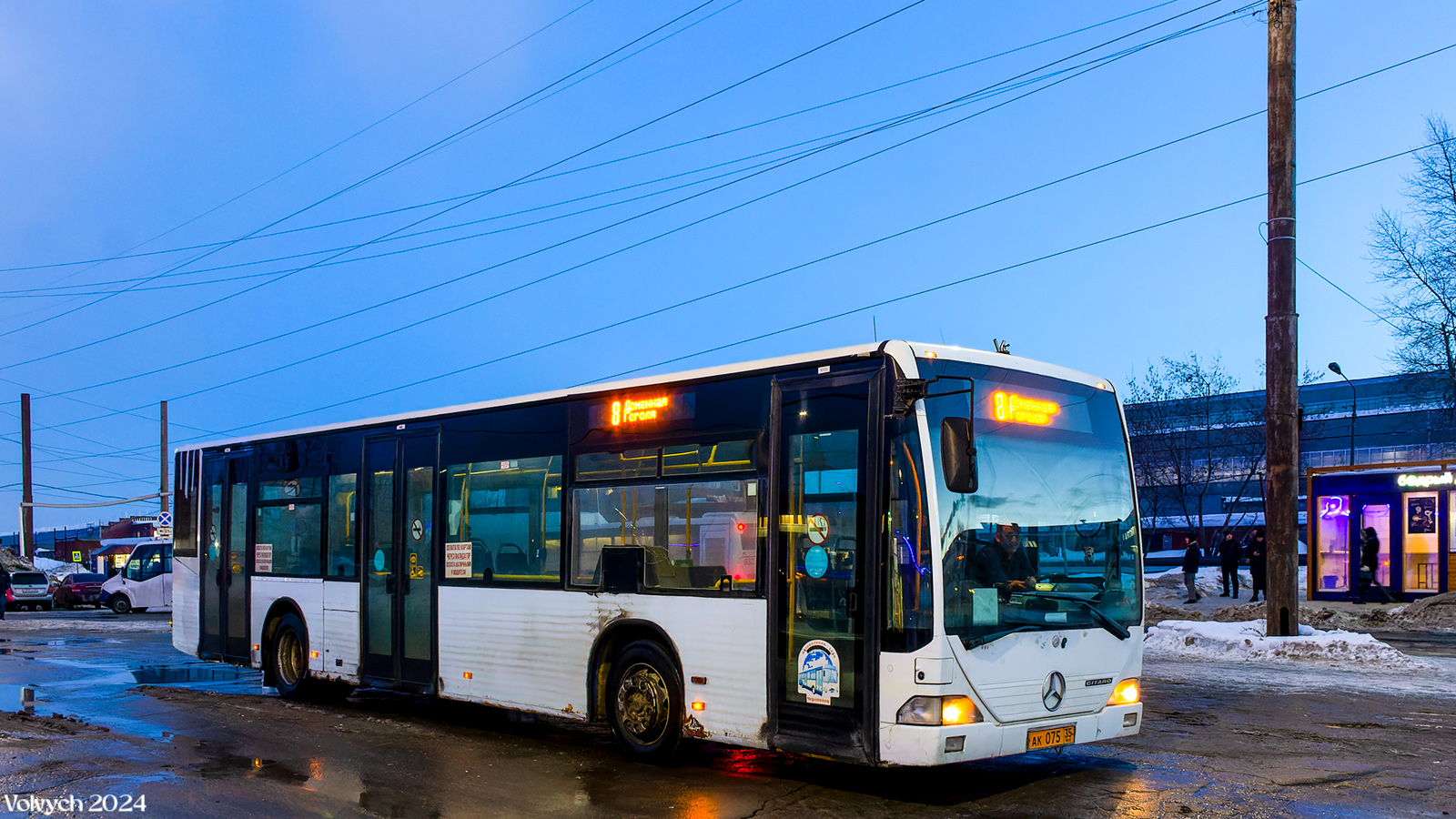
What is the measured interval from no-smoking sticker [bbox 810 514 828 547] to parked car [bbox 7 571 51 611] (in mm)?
38683

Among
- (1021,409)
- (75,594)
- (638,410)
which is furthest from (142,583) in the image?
(1021,409)

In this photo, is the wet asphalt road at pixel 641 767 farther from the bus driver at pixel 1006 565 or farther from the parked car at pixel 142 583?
the parked car at pixel 142 583

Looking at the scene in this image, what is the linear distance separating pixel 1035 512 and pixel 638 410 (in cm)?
332

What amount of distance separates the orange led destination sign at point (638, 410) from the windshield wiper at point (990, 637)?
3129 mm

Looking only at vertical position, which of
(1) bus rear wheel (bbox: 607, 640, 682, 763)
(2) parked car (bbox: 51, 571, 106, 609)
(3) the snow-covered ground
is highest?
(1) bus rear wheel (bbox: 607, 640, 682, 763)

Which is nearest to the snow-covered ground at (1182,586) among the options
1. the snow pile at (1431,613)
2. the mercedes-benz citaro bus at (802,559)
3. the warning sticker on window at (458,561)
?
the snow pile at (1431,613)

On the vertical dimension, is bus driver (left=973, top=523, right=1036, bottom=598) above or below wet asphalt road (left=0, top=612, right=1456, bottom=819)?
above

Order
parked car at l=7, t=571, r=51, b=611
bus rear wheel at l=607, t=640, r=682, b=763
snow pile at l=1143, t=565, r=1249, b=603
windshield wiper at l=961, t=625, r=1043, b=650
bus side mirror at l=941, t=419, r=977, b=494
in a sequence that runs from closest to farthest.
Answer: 1. bus side mirror at l=941, t=419, r=977, b=494
2. windshield wiper at l=961, t=625, r=1043, b=650
3. bus rear wheel at l=607, t=640, r=682, b=763
4. snow pile at l=1143, t=565, r=1249, b=603
5. parked car at l=7, t=571, r=51, b=611

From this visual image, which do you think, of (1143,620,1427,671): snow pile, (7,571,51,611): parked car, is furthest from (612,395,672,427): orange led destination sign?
(7,571,51,611): parked car

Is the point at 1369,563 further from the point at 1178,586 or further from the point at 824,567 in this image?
the point at 824,567

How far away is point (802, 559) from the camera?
26.9 feet

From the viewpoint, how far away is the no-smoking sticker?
8.05 metres

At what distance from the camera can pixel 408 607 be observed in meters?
12.0

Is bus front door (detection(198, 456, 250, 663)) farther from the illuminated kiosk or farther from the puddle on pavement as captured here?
the illuminated kiosk
